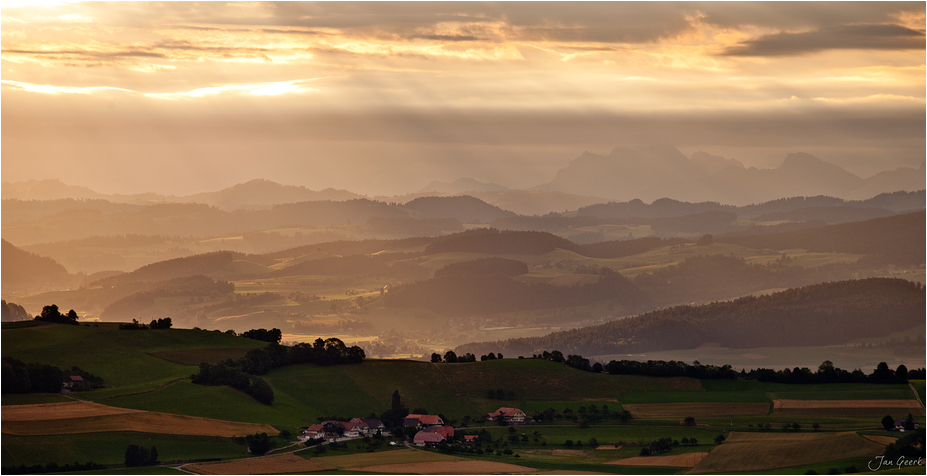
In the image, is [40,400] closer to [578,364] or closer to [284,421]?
[284,421]

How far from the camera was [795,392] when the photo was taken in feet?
458

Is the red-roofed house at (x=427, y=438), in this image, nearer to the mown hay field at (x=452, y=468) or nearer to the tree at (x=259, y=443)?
the mown hay field at (x=452, y=468)

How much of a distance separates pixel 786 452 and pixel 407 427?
149 feet

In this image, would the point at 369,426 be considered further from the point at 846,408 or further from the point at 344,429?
the point at 846,408

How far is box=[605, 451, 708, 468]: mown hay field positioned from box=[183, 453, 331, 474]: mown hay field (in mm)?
32314

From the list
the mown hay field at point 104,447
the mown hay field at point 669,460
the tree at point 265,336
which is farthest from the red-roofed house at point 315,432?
the tree at point 265,336

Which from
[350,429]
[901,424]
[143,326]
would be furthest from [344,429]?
[901,424]

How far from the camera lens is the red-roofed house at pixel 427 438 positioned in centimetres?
10969

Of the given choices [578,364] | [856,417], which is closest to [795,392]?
[856,417]

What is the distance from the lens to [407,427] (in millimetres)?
117375

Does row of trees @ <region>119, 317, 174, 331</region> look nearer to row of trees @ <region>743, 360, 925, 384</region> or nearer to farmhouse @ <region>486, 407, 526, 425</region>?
farmhouse @ <region>486, 407, 526, 425</region>

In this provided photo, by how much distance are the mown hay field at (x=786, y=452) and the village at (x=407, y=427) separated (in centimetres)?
2969
